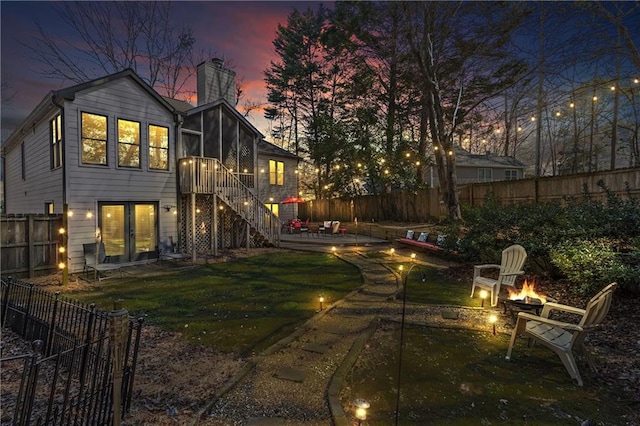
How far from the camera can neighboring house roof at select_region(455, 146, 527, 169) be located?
28438 millimetres

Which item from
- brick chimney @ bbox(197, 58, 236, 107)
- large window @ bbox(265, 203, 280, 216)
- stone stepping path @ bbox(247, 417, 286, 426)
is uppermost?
brick chimney @ bbox(197, 58, 236, 107)

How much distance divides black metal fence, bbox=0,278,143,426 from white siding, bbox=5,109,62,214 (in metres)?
6.30

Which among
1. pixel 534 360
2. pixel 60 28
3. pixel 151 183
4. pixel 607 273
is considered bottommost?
pixel 534 360

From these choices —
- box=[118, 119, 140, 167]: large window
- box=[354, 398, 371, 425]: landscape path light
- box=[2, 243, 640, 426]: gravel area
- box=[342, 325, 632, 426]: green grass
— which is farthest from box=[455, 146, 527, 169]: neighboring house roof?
box=[354, 398, 371, 425]: landscape path light

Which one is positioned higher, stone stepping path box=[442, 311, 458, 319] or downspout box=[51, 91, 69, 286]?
downspout box=[51, 91, 69, 286]

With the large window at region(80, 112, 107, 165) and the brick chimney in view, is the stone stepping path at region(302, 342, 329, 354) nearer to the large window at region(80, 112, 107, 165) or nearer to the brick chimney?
the large window at region(80, 112, 107, 165)

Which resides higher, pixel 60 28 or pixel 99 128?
pixel 60 28

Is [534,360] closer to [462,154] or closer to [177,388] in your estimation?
[177,388]

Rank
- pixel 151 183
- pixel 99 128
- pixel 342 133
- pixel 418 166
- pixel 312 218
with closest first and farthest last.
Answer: pixel 99 128, pixel 151 183, pixel 418 166, pixel 342 133, pixel 312 218

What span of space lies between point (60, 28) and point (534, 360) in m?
24.0

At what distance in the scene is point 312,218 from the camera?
91.0ft

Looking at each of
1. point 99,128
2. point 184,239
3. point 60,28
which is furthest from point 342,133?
point 60,28

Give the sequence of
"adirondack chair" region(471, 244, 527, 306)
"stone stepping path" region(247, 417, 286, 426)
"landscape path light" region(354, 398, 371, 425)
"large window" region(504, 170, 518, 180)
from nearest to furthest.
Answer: "landscape path light" region(354, 398, 371, 425) < "stone stepping path" region(247, 417, 286, 426) < "adirondack chair" region(471, 244, 527, 306) < "large window" region(504, 170, 518, 180)

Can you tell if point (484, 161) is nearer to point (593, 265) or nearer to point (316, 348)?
point (593, 265)
